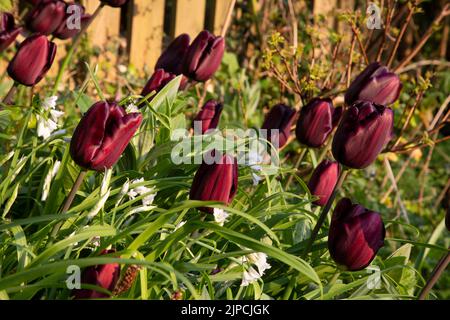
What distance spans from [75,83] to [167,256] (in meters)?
2.65

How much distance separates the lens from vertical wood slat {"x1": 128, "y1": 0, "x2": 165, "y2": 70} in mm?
4090

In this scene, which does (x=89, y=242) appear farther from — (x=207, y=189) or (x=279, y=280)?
(x=279, y=280)

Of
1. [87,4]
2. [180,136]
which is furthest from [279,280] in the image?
[87,4]

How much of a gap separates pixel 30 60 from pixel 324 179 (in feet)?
2.17

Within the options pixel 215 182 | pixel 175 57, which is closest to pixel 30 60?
pixel 175 57

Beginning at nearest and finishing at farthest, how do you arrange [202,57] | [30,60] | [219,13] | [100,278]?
[100,278]
[30,60]
[202,57]
[219,13]

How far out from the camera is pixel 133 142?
1903mm

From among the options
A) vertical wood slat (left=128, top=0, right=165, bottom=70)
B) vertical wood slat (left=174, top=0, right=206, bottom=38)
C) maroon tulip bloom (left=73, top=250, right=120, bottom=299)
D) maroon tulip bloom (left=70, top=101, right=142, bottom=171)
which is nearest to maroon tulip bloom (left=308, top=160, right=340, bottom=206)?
maroon tulip bloom (left=70, top=101, right=142, bottom=171)

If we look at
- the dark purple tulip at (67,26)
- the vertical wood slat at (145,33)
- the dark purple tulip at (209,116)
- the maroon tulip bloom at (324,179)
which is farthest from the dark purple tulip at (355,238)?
the vertical wood slat at (145,33)

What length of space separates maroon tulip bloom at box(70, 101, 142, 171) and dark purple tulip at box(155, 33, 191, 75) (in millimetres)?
764

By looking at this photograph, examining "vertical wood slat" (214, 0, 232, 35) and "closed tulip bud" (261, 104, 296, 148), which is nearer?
"closed tulip bud" (261, 104, 296, 148)

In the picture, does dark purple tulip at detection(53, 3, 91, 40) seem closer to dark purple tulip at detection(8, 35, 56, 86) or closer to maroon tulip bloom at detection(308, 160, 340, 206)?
dark purple tulip at detection(8, 35, 56, 86)

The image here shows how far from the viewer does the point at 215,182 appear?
137cm

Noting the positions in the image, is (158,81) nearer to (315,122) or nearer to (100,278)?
(315,122)
